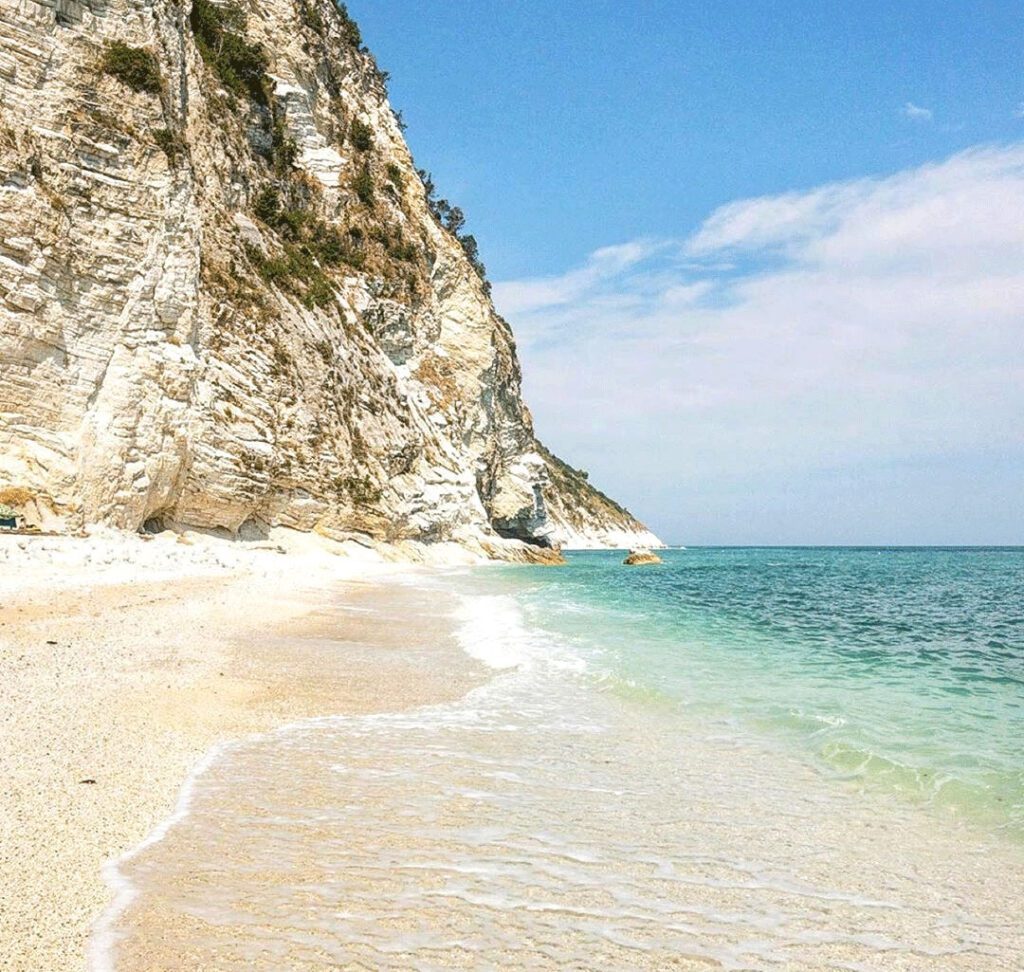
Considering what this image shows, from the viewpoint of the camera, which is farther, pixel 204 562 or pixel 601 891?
pixel 204 562

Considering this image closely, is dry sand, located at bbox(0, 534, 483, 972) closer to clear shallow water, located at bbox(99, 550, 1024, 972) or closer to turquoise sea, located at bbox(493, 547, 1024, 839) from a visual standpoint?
clear shallow water, located at bbox(99, 550, 1024, 972)

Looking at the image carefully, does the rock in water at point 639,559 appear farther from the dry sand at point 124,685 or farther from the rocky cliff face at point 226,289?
the dry sand at point 124,685

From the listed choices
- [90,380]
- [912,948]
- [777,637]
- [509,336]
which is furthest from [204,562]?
[509,336]

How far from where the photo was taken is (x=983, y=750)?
7406mm

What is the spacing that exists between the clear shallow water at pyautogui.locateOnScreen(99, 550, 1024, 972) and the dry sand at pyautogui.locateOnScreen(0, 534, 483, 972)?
34 cm

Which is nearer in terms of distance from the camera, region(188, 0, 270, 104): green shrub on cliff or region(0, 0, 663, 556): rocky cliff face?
region(0, 0, 663, 556): rocky cliff face

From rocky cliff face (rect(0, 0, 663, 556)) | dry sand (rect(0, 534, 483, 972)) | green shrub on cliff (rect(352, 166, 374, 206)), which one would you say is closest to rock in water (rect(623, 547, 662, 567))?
rocky cliff face (rect(0, 0, 663, 556))

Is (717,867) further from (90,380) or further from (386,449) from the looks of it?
(386,449)

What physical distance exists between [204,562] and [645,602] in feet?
45.7

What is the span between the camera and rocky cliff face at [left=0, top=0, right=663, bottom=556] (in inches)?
896

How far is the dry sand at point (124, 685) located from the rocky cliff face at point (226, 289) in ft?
18.8

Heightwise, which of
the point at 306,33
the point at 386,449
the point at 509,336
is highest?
the point at 306,33

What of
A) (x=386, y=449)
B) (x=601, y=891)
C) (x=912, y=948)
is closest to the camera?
(x=912, y=948)

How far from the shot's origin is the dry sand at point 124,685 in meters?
A: 3.71
